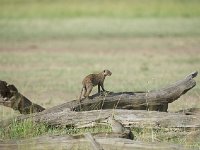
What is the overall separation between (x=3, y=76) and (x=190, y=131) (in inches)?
347

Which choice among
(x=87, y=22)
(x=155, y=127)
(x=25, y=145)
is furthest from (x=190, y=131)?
(x=87, y=22)

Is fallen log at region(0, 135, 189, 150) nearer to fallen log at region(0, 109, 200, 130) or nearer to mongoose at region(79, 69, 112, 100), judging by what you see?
fallen log at region(0, 109, 200, 130)

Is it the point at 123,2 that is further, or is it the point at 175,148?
the point at 123,2

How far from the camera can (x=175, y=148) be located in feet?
23.1

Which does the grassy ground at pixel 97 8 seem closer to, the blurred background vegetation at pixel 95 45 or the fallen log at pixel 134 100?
the blurred background vegetation at pixel 95 45

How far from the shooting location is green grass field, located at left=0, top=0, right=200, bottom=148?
49.7 feet

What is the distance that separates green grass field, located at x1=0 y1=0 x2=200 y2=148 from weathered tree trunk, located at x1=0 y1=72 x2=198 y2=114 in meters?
0.68

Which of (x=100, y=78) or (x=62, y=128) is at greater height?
(x=100, y=78)

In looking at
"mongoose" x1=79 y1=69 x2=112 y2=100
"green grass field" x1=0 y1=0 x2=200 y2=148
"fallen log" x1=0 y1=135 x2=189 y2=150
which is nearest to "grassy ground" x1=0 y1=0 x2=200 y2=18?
"green grass field" x1=0 y1=0 x2=200 y2=148

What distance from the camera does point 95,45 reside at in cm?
2494

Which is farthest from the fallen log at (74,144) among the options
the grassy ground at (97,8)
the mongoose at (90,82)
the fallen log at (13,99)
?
the grassy ground at (97,8)

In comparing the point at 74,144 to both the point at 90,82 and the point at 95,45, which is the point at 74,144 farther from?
the point at 95,45

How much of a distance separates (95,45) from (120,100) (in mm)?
16255

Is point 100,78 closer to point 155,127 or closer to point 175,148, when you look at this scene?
→ point 155,127
